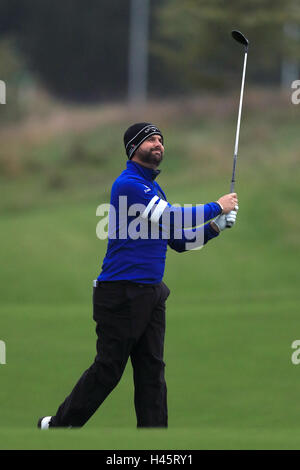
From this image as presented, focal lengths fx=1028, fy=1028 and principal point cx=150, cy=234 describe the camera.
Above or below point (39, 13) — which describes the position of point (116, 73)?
below

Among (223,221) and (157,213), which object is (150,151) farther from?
(223,221)

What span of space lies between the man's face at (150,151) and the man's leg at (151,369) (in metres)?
0.80

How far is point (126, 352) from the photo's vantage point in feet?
21.0

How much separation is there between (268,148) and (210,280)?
9690 mm

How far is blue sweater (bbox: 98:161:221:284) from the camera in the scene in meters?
6.31

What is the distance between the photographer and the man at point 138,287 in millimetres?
6359

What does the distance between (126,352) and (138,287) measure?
1.35 feet

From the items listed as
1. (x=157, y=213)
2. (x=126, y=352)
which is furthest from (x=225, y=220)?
(x=126, y=352)

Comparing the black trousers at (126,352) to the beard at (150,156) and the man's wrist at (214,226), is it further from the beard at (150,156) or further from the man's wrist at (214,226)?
the beard at (150,156)

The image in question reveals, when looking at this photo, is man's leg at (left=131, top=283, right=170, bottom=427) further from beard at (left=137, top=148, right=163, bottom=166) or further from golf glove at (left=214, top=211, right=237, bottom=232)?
beard at (left=137, top=148, right=163, bottom=166)

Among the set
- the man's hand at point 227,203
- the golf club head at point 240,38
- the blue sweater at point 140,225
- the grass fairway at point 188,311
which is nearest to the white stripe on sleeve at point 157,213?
the blue sweater at point 140,225

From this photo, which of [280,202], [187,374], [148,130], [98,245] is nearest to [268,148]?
[280,202]

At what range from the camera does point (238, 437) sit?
5129mm
